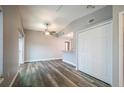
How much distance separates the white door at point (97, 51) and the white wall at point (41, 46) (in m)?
4.75

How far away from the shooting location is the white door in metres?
3.62

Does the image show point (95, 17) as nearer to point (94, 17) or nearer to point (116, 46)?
point (94, 17)

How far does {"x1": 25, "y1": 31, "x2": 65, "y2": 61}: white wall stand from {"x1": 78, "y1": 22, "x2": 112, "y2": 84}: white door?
15.6 feet

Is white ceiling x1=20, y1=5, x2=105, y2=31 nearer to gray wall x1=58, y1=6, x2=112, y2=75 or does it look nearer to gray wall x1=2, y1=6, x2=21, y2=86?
gray wall x1=58, y1=6, x2=112, y2=75

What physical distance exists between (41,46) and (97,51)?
242 inches

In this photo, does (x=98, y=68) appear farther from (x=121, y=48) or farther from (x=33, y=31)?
(x=33, y=31)

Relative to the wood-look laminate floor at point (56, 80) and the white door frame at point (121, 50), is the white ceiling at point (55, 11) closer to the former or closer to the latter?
the white door frame at point (121, 50)

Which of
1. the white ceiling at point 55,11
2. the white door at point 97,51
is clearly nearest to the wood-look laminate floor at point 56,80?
the white door at point 97,51

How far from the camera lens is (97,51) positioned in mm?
4152

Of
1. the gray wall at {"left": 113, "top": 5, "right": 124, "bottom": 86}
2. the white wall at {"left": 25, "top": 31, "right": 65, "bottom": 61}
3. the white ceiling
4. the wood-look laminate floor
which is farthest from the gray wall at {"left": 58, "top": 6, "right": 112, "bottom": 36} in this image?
the white wall at {"left": 25, "top": 31, "right": 65, "bottom": 61}

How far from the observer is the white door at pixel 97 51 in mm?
3617

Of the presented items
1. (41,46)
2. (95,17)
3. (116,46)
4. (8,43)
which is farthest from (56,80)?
(41,46)

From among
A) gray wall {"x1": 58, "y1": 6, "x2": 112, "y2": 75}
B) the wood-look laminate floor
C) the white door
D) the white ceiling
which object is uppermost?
the white ceiling
